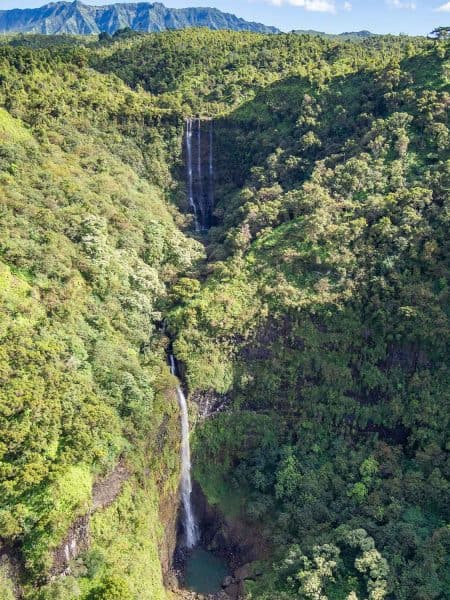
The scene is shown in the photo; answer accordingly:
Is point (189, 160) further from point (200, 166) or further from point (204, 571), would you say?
point (204, 571)

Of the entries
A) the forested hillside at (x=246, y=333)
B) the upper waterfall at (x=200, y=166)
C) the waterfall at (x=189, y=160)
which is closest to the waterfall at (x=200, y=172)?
the upper waterfall at (x=200, y=166)

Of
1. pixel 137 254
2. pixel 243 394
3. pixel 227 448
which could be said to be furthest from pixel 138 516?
pixel 137 254

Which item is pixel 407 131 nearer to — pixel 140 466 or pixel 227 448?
pixel 227 448

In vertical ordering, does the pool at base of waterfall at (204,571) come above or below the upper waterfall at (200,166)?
below

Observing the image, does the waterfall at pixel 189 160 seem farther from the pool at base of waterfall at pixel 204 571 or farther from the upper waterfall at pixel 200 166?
the pool at base of waterfall at pixel 204 571

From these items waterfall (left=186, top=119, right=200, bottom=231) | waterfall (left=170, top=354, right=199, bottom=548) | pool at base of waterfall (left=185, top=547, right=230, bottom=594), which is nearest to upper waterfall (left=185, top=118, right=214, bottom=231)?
waterfall (left=186, top=119, right=200, bottom=231)

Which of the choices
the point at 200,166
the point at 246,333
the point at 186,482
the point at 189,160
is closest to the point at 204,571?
the point at 186,482
